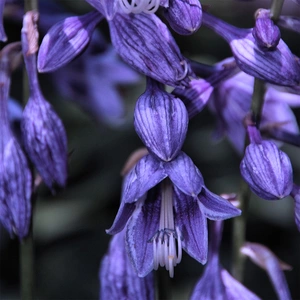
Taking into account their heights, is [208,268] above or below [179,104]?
below

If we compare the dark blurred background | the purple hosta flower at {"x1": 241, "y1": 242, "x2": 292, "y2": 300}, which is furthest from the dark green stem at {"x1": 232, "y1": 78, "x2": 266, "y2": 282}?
the dark blurred background

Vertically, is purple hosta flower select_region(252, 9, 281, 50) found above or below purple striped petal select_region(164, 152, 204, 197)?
above

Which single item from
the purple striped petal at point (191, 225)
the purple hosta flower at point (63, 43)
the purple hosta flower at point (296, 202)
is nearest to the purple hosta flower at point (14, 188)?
the purple hosta flower at point (63, 43)

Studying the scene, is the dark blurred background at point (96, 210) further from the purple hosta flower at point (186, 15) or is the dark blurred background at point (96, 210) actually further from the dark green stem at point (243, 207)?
the purple hosta flower at point (186, 15)

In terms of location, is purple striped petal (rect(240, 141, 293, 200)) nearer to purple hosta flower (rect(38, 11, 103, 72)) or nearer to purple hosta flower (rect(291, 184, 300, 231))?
purple hosta flower (rect(291, 184, 300, 231))

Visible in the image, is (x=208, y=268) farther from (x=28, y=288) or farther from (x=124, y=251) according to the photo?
(x=28, y=288)

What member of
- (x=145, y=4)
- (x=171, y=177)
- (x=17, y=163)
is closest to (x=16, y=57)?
(x=17, y=163)

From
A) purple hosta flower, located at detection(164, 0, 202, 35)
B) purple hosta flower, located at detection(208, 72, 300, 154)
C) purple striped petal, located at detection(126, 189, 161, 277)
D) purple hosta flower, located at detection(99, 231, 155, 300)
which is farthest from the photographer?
purple hosta flower, located at detection(208, 72, 300, 154)

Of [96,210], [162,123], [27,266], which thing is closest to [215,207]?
[162,123]
